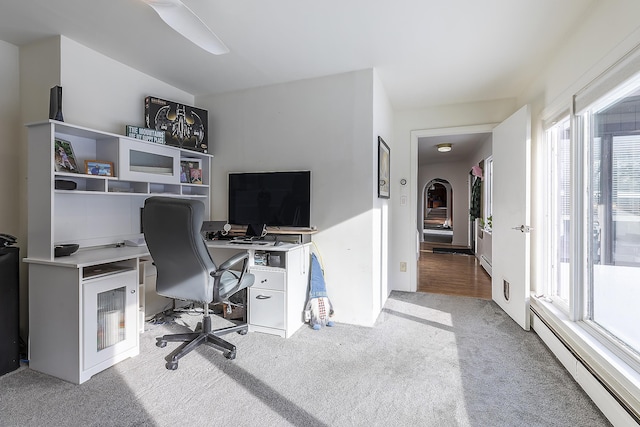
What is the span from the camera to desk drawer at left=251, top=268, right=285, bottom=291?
264cm

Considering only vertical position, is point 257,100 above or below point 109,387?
above

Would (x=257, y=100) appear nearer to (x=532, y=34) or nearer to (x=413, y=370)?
(x=532, y=34)

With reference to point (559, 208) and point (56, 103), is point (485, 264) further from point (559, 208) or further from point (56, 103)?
point (56, 103)

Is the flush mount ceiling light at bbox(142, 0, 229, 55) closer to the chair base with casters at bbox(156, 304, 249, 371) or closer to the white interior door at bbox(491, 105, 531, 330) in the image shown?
the chair base with casters at bbox(156, 304, 249, 371)

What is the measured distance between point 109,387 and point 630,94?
349cm

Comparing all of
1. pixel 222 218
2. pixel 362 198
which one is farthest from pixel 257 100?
pixel 362 198

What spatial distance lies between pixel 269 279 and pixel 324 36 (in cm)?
202

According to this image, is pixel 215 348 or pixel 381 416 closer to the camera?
pixel 381 416

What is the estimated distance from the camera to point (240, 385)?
1915 millimetres

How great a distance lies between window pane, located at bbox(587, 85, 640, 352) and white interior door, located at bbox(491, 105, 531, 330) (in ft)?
2.38

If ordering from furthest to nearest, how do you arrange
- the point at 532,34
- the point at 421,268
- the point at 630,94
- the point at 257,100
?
the point at 421,268 → the point at 257,100 → the point at 532,34 → the point at 630,94

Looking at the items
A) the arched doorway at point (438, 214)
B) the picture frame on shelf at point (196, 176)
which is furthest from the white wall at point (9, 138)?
the arched doorway at point (438, 214)

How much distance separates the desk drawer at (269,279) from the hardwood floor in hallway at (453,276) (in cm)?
230

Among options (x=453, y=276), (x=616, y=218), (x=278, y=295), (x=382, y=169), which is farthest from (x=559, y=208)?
(x=278, y=295)
